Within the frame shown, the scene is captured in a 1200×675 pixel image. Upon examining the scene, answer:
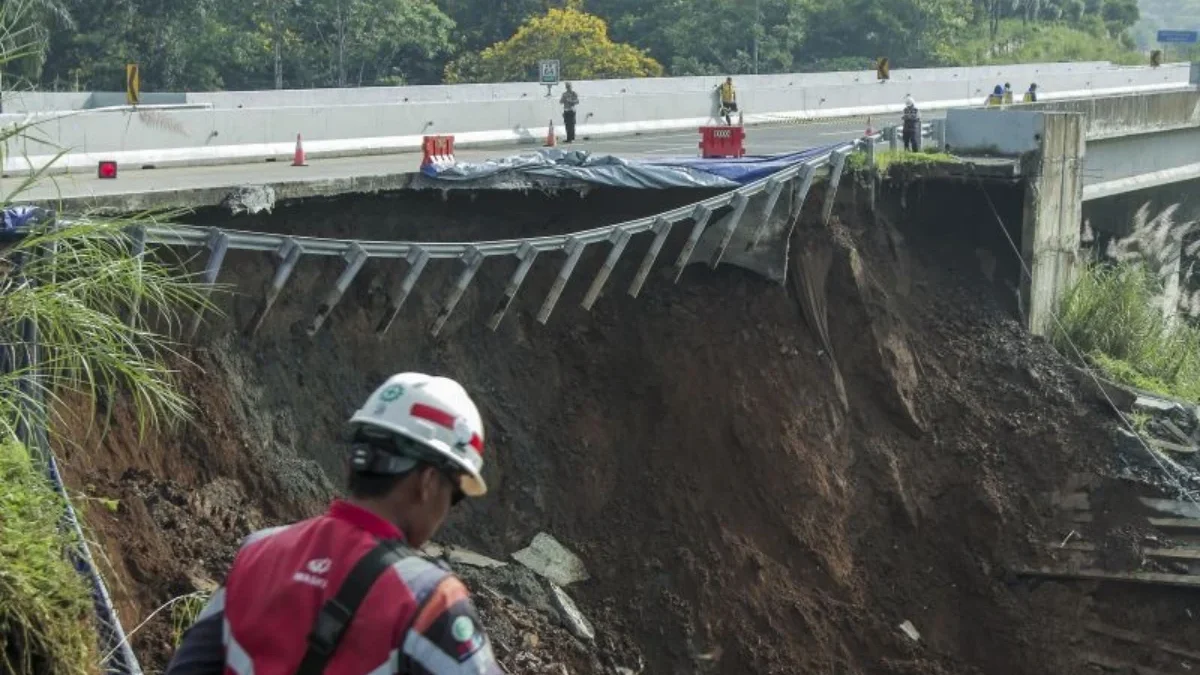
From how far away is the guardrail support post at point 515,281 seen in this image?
16.1 meters

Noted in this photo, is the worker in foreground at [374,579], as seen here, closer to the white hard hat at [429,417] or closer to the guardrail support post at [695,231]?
the white hard hat at [429,417]

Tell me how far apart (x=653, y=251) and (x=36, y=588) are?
35.3ft

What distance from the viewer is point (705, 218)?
1786 cm

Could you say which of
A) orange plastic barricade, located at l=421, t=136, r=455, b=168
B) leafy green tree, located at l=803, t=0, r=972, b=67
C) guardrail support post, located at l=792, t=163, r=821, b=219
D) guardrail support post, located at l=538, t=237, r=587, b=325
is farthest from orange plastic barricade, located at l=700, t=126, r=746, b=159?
leafy green tree, located at l=803, t=0, r=972, b=67

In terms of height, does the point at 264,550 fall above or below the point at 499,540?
above

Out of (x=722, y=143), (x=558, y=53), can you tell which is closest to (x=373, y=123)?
(x=722, y=143)

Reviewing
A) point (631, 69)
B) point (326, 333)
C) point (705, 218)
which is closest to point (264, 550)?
point (326, 333)

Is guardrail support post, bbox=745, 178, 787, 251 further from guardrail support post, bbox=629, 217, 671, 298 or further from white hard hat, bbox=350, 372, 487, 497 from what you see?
white hard hat, bbox=350, 372, 487, 497

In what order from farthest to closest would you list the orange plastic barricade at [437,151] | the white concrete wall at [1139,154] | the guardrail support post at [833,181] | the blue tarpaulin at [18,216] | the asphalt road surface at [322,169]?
the white concrete wall at [1139,154]
the guardrail support post at [833,181]
the orange plastic barricade at [437,151]
the asphalt road surface at [322,169]
the blue tarpaulin at [18,216]

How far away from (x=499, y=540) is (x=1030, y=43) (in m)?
65.9

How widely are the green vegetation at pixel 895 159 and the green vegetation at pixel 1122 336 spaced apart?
2.68 meters

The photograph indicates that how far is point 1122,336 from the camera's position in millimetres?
22734

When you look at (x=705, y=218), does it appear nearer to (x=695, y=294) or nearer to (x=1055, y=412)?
(x=695, y=294)

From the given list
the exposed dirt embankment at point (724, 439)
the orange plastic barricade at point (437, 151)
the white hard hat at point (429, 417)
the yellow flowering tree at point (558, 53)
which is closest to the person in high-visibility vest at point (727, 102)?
the exposed dirt embankment at point (724, 439)
